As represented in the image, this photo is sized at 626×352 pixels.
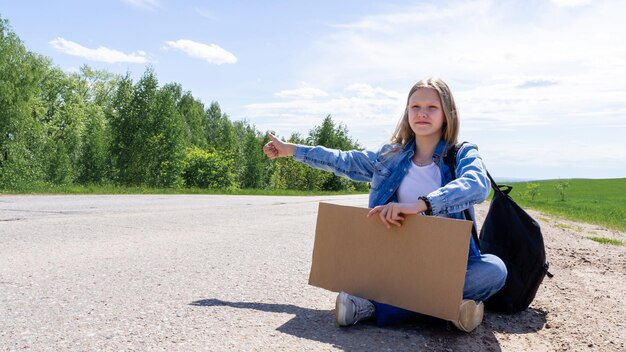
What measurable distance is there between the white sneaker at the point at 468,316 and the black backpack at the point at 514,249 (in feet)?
1.73

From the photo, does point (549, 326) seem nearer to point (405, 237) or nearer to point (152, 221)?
point (405, 237)

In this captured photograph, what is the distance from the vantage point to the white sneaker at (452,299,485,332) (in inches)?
103

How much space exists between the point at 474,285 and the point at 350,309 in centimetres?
65

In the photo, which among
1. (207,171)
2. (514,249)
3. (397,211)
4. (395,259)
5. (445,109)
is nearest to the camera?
(397,211)

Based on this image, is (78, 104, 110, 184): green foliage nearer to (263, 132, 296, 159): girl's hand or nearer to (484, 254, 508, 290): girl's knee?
(263, 132, 296, 159): girl's hand

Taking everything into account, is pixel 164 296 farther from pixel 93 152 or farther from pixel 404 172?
pixel 93 152

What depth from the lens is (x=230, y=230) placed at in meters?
6.95

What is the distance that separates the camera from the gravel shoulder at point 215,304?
95.5 inches

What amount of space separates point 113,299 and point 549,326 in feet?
8.22

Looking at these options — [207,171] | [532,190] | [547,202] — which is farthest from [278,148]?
[207,171]

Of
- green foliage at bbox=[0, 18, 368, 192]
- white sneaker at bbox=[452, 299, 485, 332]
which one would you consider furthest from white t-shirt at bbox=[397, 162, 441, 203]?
green foliage at bbox=[0, 18, 368, 192]

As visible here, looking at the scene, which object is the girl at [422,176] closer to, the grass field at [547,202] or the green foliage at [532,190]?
the grass field at [547,202]

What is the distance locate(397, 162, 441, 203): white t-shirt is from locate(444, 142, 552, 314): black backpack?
1.38ft

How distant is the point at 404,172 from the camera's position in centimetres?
302
